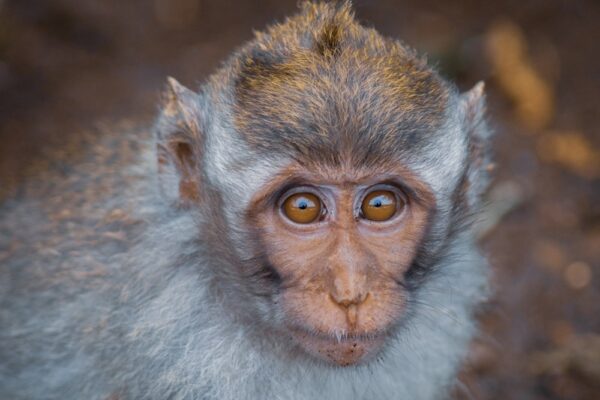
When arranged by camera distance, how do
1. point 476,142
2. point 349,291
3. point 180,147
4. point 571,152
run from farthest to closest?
point 571,152 → point 476,142 → point 180,147 → point 349,291

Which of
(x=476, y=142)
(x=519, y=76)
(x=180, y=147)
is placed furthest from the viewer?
(x=519, y=76)

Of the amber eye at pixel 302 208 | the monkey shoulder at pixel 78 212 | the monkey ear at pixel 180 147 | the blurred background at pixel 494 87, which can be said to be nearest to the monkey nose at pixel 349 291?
the amber eye at pixel 302 208

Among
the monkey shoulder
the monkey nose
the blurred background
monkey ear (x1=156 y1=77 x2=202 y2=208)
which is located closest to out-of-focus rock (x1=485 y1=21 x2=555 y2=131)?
the blurred background

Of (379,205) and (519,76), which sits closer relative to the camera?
(379,205)

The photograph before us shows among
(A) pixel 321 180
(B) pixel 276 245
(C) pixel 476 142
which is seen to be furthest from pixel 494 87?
(B) pixel 276 245

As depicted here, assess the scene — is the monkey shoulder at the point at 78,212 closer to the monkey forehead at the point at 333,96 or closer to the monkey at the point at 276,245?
the monkey at the point at 276,245

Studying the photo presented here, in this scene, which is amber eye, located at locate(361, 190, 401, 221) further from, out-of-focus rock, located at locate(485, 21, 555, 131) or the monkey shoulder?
out-of-focus rock, located at locate(485, 21, 555, 131)

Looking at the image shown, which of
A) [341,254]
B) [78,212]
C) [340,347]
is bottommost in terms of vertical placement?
[340,347]

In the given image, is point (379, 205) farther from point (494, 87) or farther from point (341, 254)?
point (494, 87)
